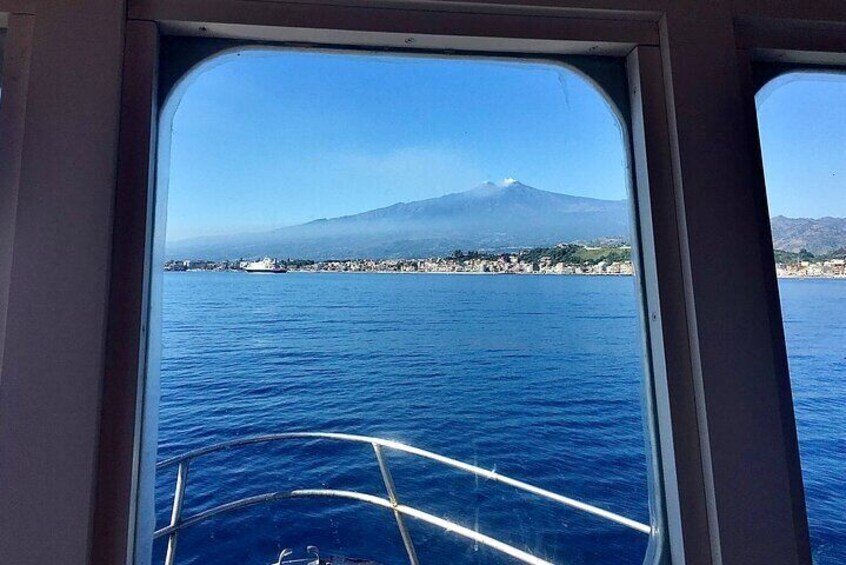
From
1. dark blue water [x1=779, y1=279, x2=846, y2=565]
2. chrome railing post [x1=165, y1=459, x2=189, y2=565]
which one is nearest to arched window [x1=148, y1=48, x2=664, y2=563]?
chrome railing post [x1=165, y1=459, x2=189, y2=565]

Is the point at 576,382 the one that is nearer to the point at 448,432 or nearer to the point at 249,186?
the point at 448,432

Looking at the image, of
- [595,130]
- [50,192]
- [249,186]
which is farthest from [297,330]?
[595,130]

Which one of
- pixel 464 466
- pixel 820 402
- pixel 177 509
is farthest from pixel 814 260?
pixel 177 509

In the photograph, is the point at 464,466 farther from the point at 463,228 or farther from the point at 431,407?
the point at 463,228

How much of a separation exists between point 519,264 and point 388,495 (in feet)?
1.63

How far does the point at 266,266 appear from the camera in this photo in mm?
893

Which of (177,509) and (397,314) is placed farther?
(397,314)

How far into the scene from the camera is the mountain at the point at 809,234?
Answer: 0.89m

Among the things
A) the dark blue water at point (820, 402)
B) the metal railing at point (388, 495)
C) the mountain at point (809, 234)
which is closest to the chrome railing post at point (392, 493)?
the metal railing at point (388, 495)

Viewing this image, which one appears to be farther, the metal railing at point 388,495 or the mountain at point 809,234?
the mountain at point 809,234

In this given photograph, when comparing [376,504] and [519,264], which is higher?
[519,264]

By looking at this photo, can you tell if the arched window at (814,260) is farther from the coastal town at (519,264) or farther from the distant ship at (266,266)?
the distant ship at (266,266)

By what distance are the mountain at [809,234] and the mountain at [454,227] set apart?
12.9 inches

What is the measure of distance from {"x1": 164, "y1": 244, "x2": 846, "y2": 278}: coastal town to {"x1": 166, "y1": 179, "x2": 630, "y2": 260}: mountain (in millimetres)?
17
